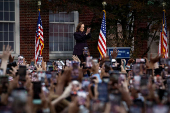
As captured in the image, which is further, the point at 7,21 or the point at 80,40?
the point at 7,21

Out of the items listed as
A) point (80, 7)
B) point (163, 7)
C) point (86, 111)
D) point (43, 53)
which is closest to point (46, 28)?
A: point (43, 53)

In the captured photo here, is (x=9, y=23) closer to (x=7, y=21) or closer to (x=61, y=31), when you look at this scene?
(x=7, y=21)

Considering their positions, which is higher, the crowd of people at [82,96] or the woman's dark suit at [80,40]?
the woman's dark suit at [80,40]

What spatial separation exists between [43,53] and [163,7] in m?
4.75

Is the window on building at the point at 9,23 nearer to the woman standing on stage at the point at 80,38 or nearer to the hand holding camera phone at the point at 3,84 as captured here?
the woman standing on stage at the point at 80,38

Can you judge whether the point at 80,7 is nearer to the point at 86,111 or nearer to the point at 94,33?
the point at 94,33

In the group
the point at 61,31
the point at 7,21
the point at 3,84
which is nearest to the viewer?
the point at 3,84

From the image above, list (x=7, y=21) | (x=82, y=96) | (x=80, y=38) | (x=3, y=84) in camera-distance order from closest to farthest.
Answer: (x=82, y=96) → (x=3, y=84) → (x=80, y=38) → (x=7, y=21)

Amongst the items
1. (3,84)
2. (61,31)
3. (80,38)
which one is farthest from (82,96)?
(61,31)

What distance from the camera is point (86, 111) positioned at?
252 cm

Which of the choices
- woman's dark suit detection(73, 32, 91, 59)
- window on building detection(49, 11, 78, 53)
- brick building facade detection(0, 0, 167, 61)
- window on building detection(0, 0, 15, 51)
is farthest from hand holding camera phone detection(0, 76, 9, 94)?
window on building detection(0, 0, 15, 51)

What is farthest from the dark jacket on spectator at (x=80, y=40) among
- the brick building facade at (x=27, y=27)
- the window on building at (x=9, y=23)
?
the window on building at (x=9, y=23)

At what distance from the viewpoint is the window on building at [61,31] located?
40.9 feet

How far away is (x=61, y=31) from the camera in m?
12.5
